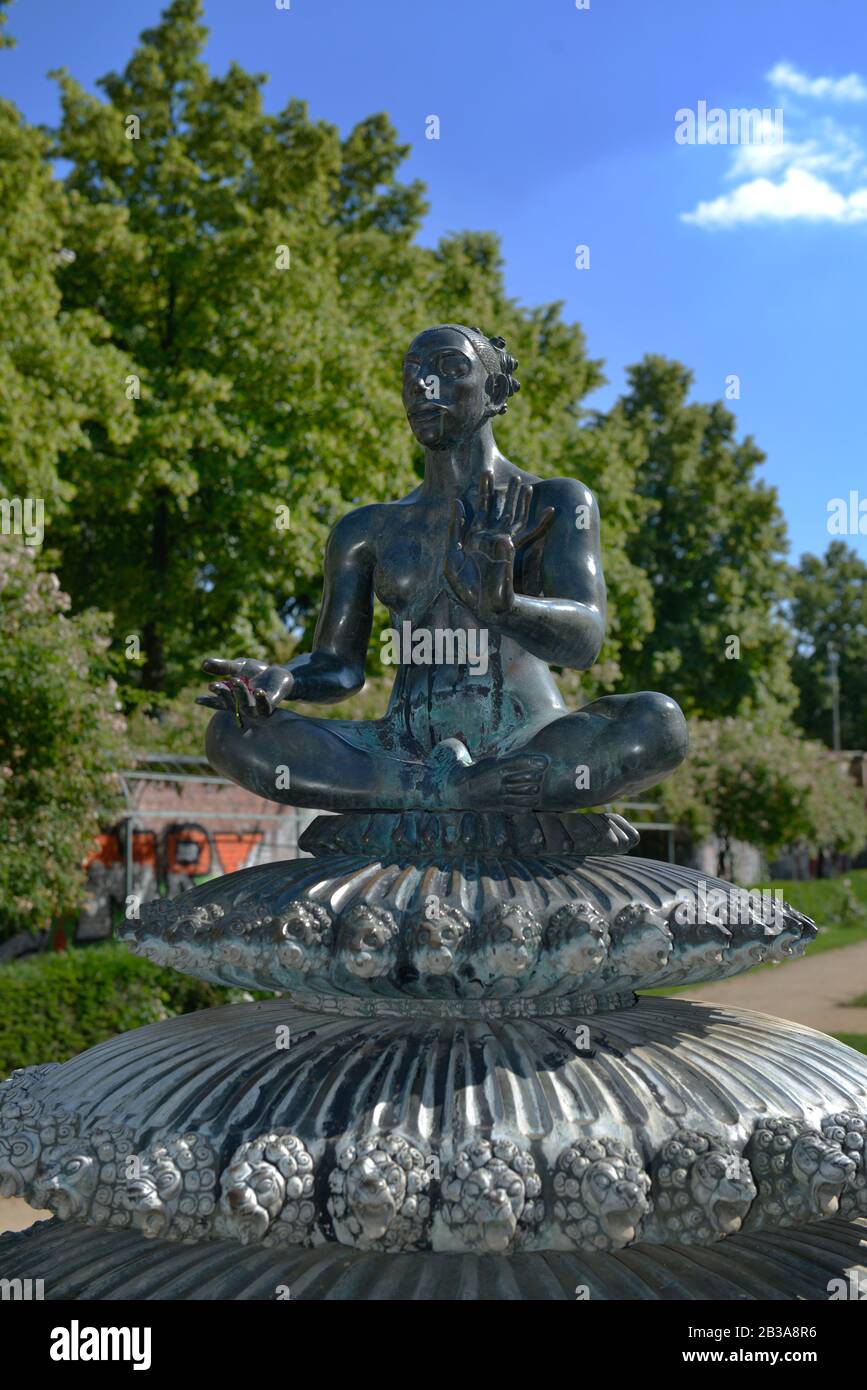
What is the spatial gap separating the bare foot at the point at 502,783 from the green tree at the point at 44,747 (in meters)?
8.64

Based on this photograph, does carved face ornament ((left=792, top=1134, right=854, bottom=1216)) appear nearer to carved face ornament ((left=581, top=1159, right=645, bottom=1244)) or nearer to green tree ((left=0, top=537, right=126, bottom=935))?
carved face ornament ((left=581, top=1159, right=645, bottom=1244))

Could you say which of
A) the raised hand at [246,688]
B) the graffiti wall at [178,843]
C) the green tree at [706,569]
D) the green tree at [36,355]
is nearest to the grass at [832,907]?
the green tree at [706,569]

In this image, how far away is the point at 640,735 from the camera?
347 centimetres

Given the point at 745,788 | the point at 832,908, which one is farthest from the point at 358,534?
the point at 832,908

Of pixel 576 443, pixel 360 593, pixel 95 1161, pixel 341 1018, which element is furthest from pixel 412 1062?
pixel 576 443

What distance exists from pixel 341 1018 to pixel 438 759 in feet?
2.51

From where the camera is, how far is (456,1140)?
2.83m

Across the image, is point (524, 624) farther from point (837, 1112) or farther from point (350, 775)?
point (837, 1112)

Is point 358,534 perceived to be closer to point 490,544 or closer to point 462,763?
point 490,544

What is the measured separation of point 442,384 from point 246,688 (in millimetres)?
1107

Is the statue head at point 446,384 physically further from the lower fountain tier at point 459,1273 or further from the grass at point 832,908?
the grass at point 832,908

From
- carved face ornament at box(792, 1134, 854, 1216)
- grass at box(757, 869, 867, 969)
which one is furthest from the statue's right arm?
grass at box(757, 869, 867, 969)

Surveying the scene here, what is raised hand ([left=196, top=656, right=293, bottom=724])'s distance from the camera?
3598 mm
